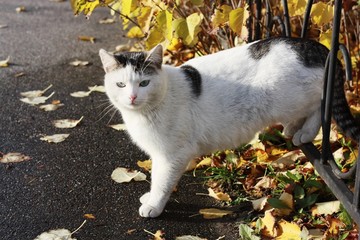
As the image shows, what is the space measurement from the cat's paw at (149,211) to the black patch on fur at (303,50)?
99 cm

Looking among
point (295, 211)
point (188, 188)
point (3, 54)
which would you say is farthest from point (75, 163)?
point (3, 54)

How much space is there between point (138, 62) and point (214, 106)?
478 mm

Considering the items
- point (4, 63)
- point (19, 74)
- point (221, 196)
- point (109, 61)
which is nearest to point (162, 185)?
point (221, 196)

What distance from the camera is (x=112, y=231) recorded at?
290 cm

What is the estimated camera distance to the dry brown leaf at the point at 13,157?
3.58 metres

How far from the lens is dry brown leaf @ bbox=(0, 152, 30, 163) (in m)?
3.58

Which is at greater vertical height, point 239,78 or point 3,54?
point 239,78

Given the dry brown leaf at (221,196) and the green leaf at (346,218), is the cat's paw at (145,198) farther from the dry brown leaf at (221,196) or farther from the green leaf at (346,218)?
the green leaf at (346,218)

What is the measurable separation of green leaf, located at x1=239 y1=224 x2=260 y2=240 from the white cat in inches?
18.0

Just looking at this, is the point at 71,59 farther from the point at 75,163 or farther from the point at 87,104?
the point at 75,163

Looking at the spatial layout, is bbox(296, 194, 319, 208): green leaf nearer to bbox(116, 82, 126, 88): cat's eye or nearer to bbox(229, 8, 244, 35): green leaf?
bbox(229, 8, 244, 35): green leaf

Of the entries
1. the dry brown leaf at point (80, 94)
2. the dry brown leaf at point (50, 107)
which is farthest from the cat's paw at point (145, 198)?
the dry brown leaf at point (80, 94)

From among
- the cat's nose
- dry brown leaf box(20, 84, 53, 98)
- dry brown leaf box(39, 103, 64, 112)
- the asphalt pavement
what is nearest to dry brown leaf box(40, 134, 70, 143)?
the asphalt pavement

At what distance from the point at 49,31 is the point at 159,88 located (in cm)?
348
